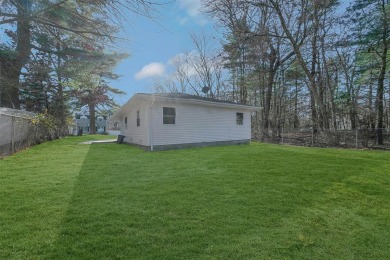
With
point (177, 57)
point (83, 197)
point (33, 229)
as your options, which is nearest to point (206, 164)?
point (83, 197)

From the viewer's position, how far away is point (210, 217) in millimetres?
2920

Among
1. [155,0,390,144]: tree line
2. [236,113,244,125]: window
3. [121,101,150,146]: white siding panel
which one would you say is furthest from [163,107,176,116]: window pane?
[155,0,390,144]: tree line

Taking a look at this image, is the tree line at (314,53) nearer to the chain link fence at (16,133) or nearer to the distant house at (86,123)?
the chain link fence at (16,133)

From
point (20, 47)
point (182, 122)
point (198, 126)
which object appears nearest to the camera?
point (20, 47)

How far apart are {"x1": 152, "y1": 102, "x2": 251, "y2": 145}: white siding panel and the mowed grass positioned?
472 centimetres

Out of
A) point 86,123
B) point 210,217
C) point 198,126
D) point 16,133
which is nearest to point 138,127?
→ point 198,126

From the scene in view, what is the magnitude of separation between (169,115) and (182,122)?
28.6 inches

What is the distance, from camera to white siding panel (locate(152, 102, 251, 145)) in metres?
9.81

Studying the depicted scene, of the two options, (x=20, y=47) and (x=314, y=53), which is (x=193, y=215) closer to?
(x=20, y=47)

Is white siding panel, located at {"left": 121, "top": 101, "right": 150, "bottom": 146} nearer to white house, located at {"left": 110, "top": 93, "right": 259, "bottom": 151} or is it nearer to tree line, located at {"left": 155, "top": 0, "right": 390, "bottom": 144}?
white house, located at {"left": 110, "top": 93, "right": 259, "bottom": 151}

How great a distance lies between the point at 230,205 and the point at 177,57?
25.7 metres

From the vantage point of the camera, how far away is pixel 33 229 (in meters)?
2.48

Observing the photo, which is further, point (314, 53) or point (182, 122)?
point (314, 53)

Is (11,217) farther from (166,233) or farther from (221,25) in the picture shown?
(221,25)
